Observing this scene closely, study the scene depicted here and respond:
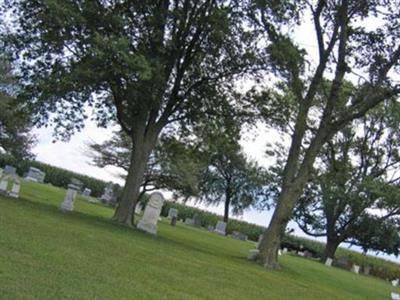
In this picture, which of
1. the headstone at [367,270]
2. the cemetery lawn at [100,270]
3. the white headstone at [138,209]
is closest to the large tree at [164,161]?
the white headstone at [138,209]

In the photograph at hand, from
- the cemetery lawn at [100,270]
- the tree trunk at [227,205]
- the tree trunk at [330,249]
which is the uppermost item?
the tree trunk at [227,205]

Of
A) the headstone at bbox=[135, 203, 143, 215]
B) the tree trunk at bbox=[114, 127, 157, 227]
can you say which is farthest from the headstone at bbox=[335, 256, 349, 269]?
the tree trunk at bbox=[114, 127, 157, 227]

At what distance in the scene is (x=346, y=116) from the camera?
75.2 feet

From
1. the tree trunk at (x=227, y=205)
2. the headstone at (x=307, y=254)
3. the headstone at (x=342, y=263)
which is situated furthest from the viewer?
the tree trunk at (x=227, y=205)

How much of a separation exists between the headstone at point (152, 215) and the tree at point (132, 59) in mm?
619

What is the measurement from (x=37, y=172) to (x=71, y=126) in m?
30.3

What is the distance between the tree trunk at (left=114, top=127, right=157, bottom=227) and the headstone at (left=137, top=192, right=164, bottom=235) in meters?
0.54

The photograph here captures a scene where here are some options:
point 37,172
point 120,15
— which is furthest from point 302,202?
point 120,15

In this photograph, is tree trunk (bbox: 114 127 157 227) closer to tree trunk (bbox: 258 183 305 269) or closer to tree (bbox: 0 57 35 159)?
tree trunk (bbox: 258 183 305 269)

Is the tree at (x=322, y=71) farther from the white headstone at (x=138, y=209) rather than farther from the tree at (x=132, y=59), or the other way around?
the white headstone at (x=138, y=209)

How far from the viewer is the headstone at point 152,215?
76.2 feet

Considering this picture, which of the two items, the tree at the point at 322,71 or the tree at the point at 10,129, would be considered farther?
the tree at the point at 10,129

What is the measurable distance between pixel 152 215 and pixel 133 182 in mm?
1508

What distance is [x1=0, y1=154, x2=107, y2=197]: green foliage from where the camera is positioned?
193 ft
